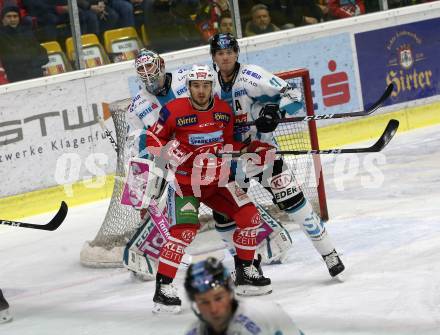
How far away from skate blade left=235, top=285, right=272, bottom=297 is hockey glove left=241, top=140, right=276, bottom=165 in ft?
2.03

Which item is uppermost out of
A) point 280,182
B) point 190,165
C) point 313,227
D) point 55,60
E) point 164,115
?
point 55,60

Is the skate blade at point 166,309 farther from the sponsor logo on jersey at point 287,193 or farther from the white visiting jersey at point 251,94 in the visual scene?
the white visiting jersey at point 251,94

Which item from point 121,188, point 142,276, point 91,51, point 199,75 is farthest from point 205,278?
point 91,51

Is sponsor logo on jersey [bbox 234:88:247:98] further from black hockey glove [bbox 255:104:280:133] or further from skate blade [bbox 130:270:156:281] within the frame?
skate blade [bbox 130:270:156:281]

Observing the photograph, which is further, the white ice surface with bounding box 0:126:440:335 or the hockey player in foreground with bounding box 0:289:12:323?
the hockey player in foreground with bounding box 0:289:12:323

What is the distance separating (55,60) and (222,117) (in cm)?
342

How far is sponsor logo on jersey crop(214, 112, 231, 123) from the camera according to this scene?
492 cm

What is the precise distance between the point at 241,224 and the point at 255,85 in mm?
708

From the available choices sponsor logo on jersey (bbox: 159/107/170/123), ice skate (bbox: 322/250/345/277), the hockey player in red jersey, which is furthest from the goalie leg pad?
ice skate (bbox: 322/250/345/277)

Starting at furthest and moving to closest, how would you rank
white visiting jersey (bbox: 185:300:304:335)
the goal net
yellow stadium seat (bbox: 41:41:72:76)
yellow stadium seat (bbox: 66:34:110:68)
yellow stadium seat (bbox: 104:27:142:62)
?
yellow stadium seat (bbox: 104:27:142:62) < yellow stadium seat (bbox: 66:34:110:68) < yellow stadium seat (bbox: 41:41:72:76) < the goal net < white visiting jersey (bbox: 185:300:304:335)

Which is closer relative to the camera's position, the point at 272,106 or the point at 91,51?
the point at 272,106

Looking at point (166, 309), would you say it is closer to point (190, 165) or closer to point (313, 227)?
point (190, 165)

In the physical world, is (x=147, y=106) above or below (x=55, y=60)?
below

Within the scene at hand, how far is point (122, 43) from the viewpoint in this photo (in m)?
8.49
